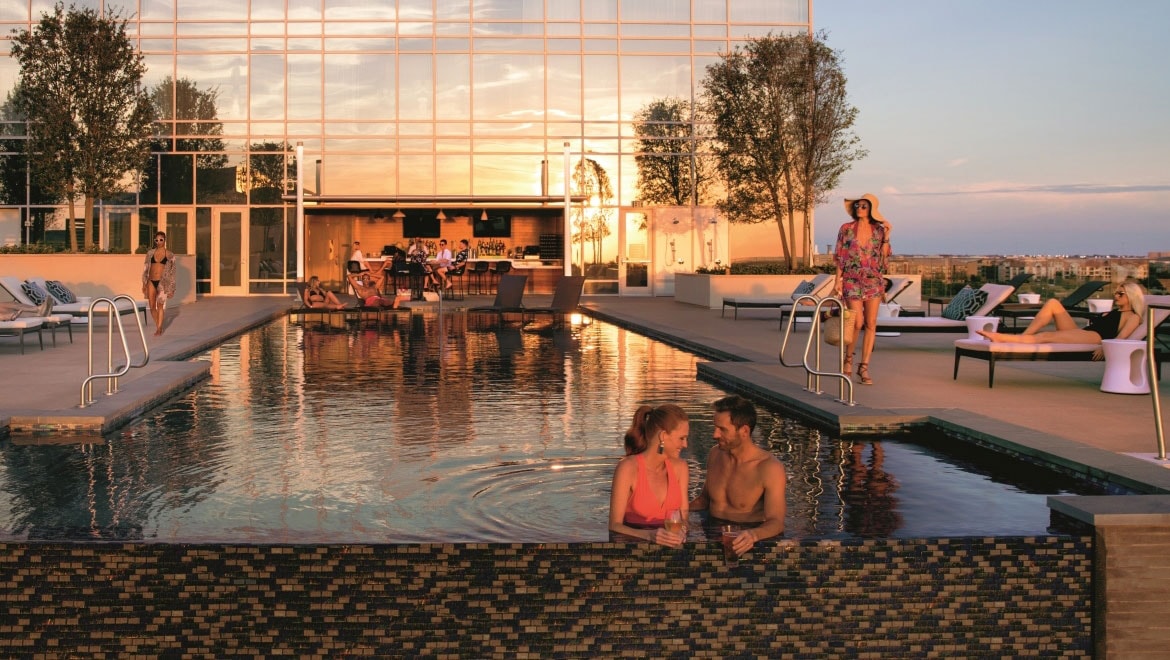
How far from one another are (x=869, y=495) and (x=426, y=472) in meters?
2.57

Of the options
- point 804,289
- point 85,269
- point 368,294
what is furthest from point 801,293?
point 85,269

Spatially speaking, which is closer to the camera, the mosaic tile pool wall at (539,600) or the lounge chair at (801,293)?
the mosaic tile pool wall at (539,600)

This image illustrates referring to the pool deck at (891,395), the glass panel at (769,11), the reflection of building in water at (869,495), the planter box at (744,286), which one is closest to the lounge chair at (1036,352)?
the pool deck at (891,395)

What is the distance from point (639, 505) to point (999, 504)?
2227 mm

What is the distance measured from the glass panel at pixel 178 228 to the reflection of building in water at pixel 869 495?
2993cm

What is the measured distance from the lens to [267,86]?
119ft

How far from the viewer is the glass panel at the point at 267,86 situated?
3612cm

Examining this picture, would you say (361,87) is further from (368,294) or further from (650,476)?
(650,476)

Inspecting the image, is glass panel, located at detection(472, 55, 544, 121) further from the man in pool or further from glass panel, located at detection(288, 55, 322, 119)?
the man in pool

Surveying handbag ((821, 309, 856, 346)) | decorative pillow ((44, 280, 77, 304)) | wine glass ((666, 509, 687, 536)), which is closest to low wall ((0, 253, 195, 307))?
decorative pillow ((44, 280, 77, 304))

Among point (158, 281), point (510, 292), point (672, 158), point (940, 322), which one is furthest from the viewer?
point (672, 158)

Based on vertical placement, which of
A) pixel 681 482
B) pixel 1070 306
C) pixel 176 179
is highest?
pixel 176 179

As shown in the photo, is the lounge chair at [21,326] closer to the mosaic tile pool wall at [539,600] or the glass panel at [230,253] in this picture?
the mosaic tile pool wall at [539,600]

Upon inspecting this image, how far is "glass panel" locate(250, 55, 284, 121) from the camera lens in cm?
3612
